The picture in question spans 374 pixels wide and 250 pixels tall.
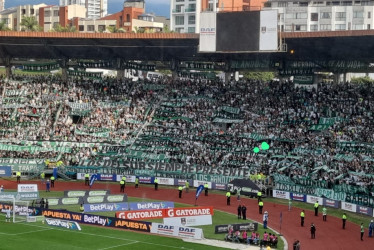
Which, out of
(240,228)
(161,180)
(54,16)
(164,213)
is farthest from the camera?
(54,16)

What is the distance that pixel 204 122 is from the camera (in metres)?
77.9

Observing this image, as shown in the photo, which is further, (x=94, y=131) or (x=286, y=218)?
(x=94, y=131)

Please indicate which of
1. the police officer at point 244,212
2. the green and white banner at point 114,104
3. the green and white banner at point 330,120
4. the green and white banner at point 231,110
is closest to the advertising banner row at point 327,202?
the police officer at point 244,212

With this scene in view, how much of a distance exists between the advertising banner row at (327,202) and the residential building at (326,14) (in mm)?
85581

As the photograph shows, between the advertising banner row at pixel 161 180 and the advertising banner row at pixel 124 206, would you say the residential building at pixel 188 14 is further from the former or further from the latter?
the advertising banner row at pixel 124 206

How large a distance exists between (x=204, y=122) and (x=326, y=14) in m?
80.4

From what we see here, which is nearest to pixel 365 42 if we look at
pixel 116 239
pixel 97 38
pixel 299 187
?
pixel 299 187

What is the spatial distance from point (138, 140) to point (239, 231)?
109 feet

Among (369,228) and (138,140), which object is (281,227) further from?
(138,140)

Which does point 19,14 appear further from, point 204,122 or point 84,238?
point 84,238

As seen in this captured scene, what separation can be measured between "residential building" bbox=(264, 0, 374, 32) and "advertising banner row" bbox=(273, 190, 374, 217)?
281 feet

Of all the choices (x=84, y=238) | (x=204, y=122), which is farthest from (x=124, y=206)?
(x=204, y=122)

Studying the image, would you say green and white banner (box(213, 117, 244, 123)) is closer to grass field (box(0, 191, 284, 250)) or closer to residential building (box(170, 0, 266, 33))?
grass field (box(0, 191, 284, 250))

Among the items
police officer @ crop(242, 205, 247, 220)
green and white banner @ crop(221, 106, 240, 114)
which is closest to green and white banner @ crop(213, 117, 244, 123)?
green and white banner @ crop(221, 106, 240, 114)
